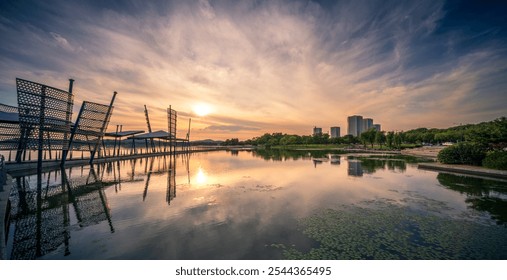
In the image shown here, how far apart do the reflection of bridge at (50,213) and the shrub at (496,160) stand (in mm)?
27498

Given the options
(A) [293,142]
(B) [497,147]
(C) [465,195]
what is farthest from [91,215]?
(A) [293,142]

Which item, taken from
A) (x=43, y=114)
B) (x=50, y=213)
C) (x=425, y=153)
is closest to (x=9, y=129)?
(x=43, y=114)

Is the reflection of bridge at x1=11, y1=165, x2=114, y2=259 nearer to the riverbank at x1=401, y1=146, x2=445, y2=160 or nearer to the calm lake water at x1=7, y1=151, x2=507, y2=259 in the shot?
the calm lake water at x1=7, y1=151, x2=507, y2=259

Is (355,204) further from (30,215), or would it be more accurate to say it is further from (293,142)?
(293,142)

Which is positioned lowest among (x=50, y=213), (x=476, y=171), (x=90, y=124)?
(x=50, y=213)

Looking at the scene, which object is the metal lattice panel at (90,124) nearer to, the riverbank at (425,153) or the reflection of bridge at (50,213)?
the reflection of bridge at (50,213)

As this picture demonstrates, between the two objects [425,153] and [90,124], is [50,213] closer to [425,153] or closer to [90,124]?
[90,124]

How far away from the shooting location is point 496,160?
57.3ft

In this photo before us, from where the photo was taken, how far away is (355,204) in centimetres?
1057

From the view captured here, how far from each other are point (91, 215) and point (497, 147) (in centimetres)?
3256

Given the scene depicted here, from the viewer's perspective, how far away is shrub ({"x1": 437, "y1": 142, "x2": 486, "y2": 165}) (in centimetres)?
1967

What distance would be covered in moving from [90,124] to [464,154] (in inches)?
1689

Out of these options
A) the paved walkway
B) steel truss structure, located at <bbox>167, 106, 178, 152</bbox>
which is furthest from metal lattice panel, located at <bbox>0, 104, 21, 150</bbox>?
the paved walkway
